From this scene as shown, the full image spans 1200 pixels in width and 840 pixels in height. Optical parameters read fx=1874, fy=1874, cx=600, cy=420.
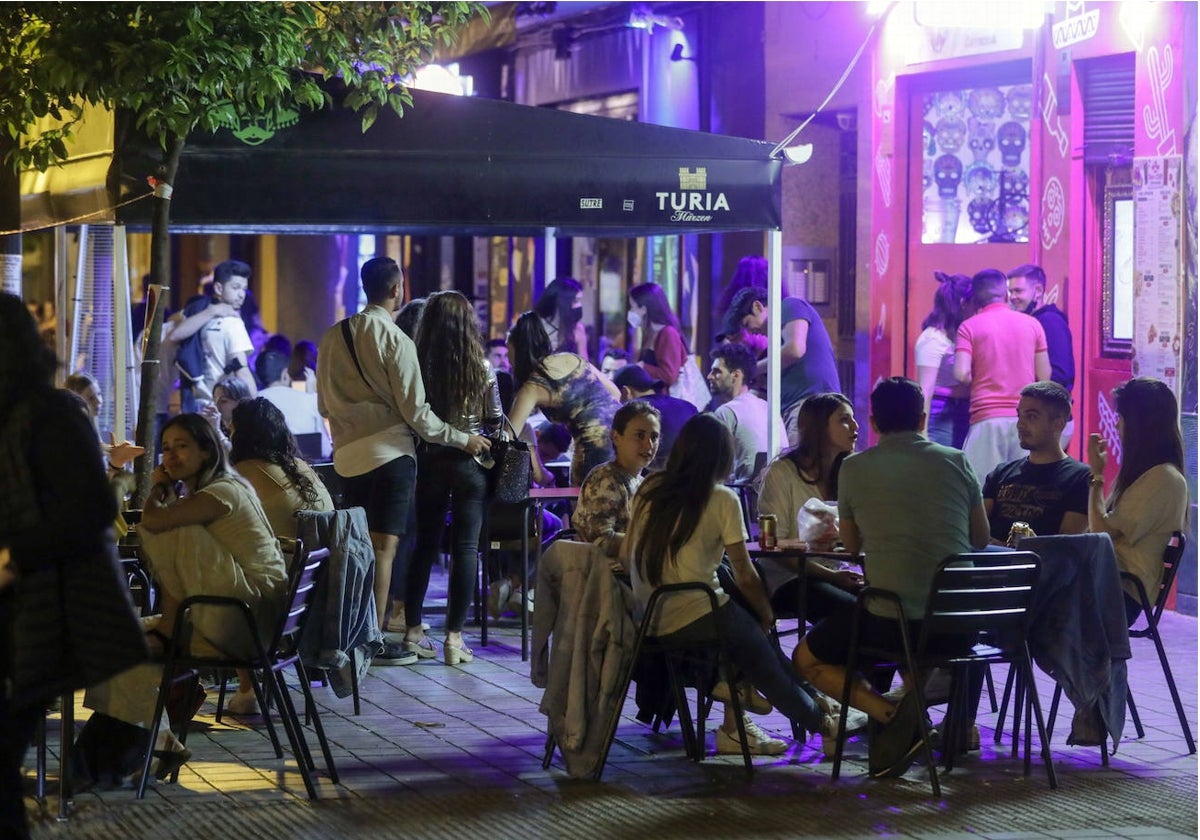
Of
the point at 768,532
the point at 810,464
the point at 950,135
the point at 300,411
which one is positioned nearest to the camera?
the point at 768,532

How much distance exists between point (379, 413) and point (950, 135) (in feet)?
21.9

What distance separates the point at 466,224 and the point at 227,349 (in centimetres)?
343

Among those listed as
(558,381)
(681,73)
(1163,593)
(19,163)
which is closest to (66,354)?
(19,163)

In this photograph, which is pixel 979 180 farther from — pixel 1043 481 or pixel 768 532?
pixel 768 532

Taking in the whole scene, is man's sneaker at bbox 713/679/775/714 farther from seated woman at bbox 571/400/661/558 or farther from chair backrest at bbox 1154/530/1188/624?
chair backrest at bbox 1154/530/1188/624

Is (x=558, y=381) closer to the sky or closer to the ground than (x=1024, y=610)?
closer to the sky

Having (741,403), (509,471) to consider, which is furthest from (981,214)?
(509,471)

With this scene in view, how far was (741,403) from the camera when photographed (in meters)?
10.9

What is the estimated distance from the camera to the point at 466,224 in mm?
10375

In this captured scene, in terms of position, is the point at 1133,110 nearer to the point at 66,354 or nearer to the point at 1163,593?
the point at 1163,593

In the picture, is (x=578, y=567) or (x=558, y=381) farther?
(x=558, y=381)

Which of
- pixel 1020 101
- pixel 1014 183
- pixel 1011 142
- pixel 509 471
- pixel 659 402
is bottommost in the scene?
pixel 509 471

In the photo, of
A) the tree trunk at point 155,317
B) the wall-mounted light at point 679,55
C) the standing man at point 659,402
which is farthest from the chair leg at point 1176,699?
the wall-mounted light at point 679,55

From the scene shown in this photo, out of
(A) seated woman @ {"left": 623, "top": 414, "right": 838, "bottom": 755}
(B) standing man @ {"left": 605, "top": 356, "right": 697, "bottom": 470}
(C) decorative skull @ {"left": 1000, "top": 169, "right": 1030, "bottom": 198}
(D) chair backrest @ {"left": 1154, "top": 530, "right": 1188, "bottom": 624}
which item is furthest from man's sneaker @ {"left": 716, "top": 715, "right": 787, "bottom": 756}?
(C) decorative skull @ {"left": 1000, "top": 169, "right": 1030, "bottom": 198}
